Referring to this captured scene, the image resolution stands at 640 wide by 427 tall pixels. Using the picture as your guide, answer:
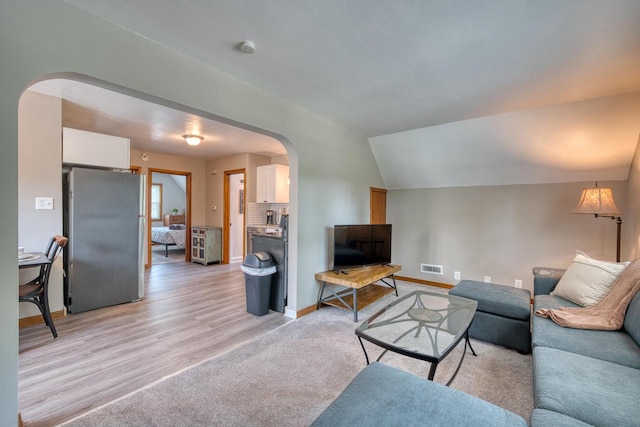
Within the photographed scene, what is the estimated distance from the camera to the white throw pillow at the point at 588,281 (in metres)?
2.21

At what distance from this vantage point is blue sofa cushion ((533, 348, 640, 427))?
3.79 ft

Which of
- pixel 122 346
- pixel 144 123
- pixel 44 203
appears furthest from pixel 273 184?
pixel 122 346

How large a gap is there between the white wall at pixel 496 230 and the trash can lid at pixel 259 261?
Answer: 2.64 metres

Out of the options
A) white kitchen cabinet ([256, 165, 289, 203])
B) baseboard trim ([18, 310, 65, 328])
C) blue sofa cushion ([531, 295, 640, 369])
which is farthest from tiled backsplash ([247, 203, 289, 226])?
blue sofa cushion ([531, 295, 640, 369])

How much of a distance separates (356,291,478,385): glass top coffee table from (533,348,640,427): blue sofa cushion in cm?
45

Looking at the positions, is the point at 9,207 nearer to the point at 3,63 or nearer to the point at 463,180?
the point at 3,63

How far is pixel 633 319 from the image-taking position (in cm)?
178

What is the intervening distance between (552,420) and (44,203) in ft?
14.9

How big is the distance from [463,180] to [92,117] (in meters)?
5.31

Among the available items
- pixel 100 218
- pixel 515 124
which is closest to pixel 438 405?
pixel 515 124

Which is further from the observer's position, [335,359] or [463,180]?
[463,180]

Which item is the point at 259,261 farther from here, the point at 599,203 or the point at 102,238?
the point at 599,203

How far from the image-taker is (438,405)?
1.17 meters

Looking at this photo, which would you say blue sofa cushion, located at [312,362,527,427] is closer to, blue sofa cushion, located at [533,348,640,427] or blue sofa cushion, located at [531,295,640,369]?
blue sofa cushion, located at [533,348,640,427]
